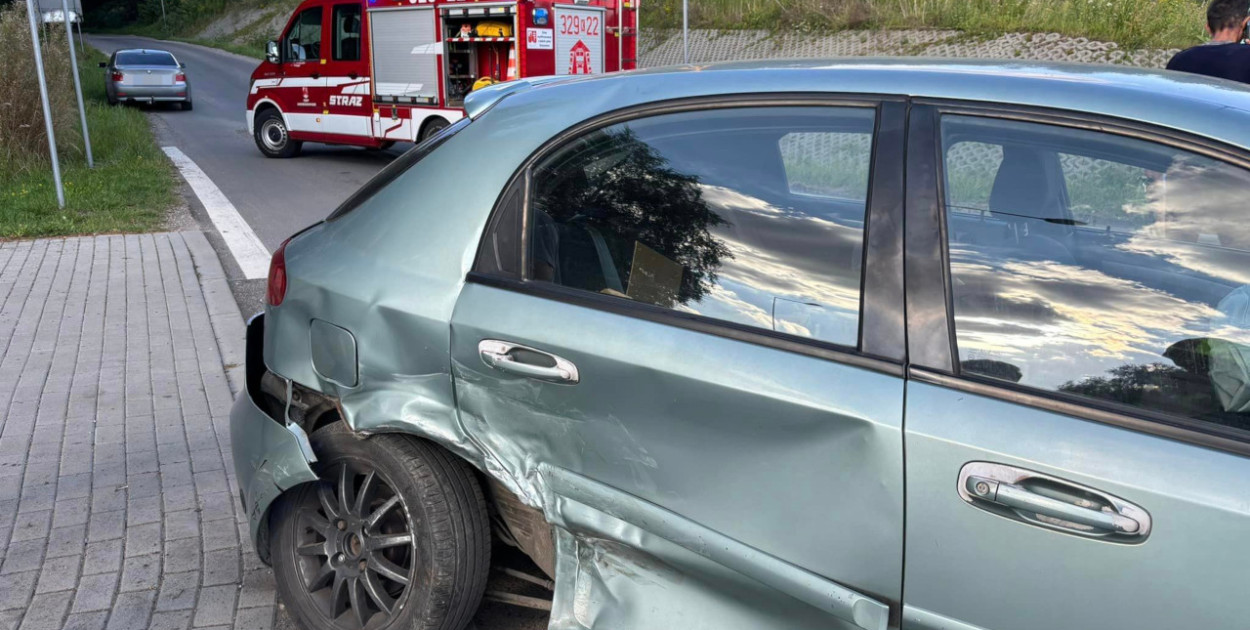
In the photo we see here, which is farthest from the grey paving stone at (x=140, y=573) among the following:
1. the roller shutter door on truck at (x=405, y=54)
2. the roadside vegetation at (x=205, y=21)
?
the roadside vegetation at (x=205, y=21)

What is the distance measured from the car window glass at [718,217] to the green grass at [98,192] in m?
8.90

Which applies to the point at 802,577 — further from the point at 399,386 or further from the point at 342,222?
the point at 342,222

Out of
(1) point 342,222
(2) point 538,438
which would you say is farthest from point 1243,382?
(1) point 342,222

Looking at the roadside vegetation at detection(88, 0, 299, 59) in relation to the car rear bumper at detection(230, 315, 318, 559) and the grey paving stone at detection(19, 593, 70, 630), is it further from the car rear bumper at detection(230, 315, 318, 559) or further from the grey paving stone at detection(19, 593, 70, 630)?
the car rear bumper at detection(230, 315, 318, 559)

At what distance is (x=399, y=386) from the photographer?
2.65 m

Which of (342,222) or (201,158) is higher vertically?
(342,222)

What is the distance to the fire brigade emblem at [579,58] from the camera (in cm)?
1432

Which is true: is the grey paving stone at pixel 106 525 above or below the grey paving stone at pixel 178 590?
below

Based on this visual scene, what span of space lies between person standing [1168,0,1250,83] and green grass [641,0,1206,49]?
13.9m

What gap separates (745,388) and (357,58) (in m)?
14.3

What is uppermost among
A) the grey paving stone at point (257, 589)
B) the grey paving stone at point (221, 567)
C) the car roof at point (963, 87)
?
the car roof at point (963, 87)

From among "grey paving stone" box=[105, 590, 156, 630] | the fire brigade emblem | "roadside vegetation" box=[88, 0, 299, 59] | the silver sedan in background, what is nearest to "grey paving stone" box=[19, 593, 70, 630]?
"grey paving stone" box=[105, 590, 156, 630]

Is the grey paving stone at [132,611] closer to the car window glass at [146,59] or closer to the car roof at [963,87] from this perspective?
the car roof at [963,87]

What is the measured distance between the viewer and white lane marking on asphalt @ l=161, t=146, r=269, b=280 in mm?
8534
